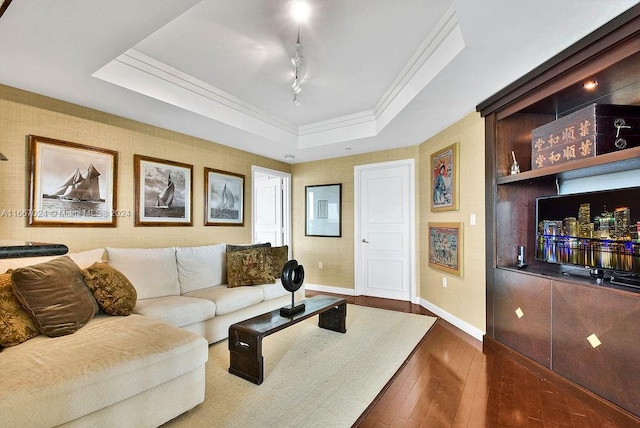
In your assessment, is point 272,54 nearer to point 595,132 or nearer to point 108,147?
point 108,147

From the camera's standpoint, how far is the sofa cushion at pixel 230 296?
308 cm

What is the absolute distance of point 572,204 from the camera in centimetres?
253

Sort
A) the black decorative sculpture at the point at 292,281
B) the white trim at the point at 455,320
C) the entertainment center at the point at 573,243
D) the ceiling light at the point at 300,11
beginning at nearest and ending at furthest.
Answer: the entertainment center at the point at 573,243 < the ceiling light at the point at 300,11 < the black decorative sculpture at the point at 292,281 < the white trim at the point at 455,320

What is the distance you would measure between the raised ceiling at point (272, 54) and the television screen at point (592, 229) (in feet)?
3.71

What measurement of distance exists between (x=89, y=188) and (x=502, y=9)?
146 inches

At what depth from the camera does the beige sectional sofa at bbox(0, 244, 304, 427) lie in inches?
54.5

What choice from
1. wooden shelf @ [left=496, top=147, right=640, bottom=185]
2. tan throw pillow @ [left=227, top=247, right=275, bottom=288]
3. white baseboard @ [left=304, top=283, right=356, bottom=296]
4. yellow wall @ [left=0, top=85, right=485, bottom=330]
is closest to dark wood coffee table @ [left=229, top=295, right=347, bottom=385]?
tan throw pillow @ [left=227, top=247, right=275, bottom=288]

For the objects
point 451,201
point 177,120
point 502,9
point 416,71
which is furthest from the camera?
point 451,201

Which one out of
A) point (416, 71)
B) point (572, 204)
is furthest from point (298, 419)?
point (416, 71)

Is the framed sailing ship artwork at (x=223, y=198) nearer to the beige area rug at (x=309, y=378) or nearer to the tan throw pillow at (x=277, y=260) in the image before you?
the tan throw pillow at (x=277, y=260)

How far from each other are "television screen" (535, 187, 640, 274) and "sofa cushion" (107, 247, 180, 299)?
3.60 metres

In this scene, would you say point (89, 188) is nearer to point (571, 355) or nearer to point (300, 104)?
point (300, 104)

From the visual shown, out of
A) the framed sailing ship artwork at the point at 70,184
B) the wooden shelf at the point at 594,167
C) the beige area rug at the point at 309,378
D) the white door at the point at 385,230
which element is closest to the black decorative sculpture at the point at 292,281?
the beige area rug at the point at 309,378

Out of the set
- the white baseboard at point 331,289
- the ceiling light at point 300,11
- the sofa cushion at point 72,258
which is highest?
the ceiling light at point 300,11
